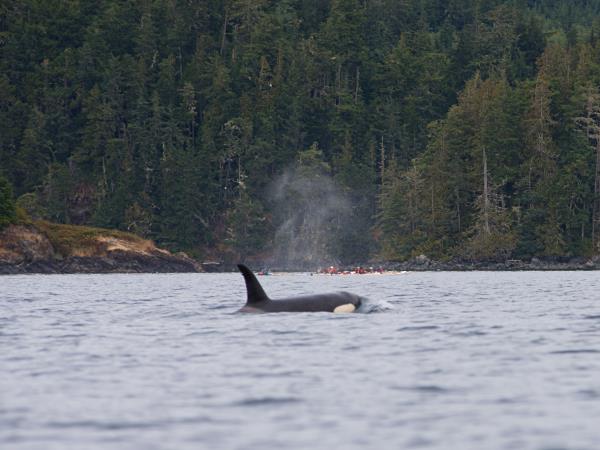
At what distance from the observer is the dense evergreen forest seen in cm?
13062

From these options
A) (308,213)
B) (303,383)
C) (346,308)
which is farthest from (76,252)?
(303,383)

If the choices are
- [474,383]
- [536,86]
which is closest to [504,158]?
[536,86]

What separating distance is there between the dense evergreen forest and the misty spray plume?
0.80ft

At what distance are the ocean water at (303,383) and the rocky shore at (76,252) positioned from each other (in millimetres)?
74447

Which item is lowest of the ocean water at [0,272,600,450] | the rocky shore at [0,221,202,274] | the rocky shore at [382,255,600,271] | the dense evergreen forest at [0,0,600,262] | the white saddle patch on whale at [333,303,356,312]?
the ocean water at [0,272,600,450]

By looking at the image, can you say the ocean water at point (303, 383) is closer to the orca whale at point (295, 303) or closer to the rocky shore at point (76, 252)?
the orca whale at point (295, 303)

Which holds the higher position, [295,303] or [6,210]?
[6,210]

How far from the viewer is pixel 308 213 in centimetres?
14012

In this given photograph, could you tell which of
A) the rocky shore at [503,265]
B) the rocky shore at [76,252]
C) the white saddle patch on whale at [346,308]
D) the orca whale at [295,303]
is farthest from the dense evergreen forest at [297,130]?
the orca whale at [295,303]

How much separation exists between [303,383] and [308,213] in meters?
123

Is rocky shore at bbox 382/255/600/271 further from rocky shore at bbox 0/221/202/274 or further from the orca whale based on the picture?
the orca whale

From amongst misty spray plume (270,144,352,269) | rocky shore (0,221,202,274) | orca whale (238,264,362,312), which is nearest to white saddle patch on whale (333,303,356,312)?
orca whale (238,264,362,312)

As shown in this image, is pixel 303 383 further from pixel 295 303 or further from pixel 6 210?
pixel 6 210

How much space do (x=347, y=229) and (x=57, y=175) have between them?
35985 millimetres
